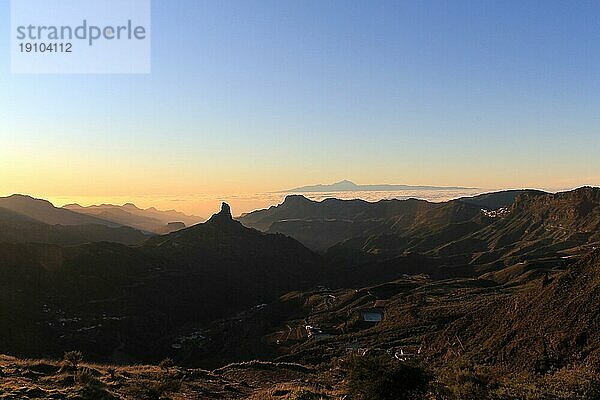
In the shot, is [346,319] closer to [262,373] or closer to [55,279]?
[262,373]

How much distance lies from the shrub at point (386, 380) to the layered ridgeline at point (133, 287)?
4973 centimetres

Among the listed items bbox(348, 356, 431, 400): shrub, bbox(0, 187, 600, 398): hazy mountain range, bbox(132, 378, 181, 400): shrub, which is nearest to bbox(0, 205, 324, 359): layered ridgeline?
bbox(0, 187, 600, 398): hazy mountain range

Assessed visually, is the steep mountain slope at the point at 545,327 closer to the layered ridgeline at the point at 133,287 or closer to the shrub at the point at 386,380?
the shrub at the point at 386,380

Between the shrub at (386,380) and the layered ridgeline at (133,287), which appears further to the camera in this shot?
the layered ridgeline at (133,287)

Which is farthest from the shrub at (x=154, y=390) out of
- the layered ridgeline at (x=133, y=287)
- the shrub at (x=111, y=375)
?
the layered ridgeline at (x=133, y=287)

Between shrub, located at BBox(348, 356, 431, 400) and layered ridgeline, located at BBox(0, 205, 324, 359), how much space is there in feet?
163

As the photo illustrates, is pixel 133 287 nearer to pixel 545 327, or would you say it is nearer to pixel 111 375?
pixel 111 375

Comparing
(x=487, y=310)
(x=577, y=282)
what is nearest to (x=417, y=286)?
(x=487, y=310)

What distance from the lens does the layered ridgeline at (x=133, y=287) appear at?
70.6 meters

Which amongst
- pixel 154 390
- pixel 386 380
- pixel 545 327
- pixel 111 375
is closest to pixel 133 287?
pixel 111 375

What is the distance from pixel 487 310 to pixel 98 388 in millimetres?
42439

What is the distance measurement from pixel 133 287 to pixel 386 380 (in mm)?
90225

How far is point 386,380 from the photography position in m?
19.9

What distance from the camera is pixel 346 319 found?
80250mm
